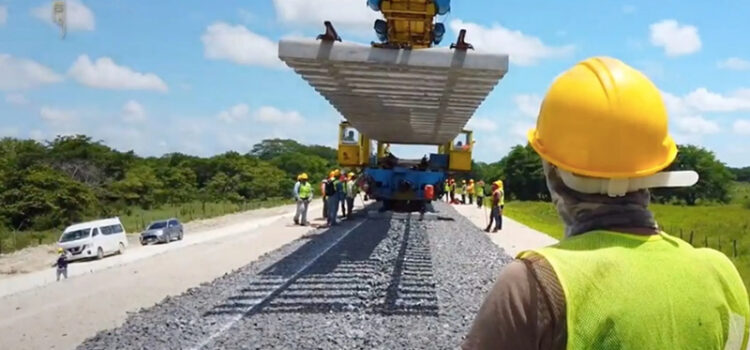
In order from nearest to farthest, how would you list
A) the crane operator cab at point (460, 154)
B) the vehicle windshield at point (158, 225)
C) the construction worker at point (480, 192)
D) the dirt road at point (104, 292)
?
the dirt road at point (104, 292) < the crane operator cab at point (460, 154) < the vehicle windshield at point (158, 225) < the construction worker at point (480, 192)

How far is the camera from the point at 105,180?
58.9 m

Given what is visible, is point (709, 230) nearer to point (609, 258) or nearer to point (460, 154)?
point (460, 154)

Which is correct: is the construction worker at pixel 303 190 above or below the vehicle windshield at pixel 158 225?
above

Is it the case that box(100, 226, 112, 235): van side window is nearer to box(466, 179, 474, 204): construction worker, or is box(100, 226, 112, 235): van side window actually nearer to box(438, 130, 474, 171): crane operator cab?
box(438, 130, 474, 171): crane operator cab

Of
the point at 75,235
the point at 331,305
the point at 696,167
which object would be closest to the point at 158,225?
the point at 75,235

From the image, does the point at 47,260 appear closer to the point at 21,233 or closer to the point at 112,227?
the point at 112,227

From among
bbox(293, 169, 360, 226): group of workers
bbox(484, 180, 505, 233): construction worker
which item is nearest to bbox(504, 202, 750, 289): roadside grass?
bbox(484, 180, 505, 233): construction worker

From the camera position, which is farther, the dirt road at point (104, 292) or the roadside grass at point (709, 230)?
the roadside grass at point (709, 230)

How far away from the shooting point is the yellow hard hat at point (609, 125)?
1.78 m

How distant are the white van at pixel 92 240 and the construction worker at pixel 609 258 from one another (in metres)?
25.1

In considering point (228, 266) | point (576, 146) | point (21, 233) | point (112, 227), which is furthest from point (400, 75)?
point (21, 233)

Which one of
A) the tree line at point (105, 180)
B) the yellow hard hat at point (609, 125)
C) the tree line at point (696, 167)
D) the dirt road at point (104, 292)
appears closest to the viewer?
the yellow hard hat at point (609, 125)

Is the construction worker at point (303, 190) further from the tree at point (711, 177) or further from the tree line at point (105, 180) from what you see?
the tree at point (711, 177)

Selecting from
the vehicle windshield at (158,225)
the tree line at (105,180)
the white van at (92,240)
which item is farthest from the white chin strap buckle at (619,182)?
the tree line at (105,180)
